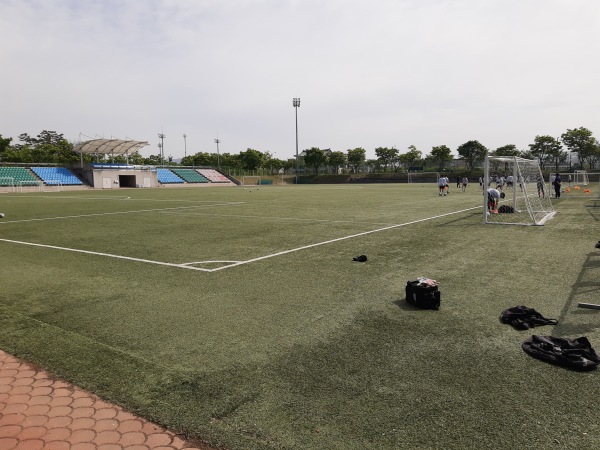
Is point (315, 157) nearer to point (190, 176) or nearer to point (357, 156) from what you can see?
point (357, 156)

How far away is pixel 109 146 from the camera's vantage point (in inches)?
2633

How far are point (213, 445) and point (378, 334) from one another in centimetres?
259

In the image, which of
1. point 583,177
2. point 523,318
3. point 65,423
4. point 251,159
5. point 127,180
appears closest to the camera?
point 65,423

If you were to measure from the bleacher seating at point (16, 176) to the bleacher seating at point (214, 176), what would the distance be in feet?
104

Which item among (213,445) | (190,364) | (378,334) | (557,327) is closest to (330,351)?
(378,334)

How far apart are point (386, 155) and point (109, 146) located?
69955mm

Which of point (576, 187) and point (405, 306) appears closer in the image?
point (405, 306)

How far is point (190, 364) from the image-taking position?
14.1ft

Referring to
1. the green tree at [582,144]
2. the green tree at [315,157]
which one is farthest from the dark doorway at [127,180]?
the green tree at [582,144]

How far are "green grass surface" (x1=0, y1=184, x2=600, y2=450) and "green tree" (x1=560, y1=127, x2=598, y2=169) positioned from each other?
92.9 metres

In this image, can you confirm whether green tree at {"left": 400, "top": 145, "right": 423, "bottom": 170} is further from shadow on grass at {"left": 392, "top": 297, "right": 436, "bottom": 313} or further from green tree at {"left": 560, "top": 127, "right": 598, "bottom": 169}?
shadow on grass at {"left": 392, "top": 297, "right": 436, "bottom": 313}

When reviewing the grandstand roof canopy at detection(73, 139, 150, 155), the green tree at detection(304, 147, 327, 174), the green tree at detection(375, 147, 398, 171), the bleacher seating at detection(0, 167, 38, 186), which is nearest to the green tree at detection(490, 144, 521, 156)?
the green tree at detection(375, 147, 398, 171)

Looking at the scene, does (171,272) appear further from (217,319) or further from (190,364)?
(190,364)

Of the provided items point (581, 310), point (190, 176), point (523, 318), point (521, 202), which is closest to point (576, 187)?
point (521, 202)
